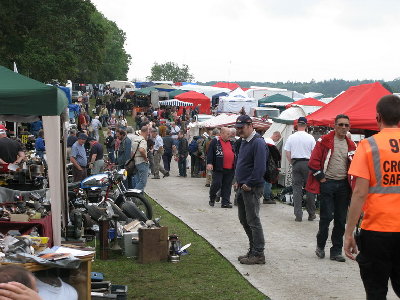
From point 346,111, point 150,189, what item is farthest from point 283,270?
point 150,189

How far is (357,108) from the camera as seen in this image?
15.4m

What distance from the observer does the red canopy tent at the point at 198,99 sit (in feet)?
159

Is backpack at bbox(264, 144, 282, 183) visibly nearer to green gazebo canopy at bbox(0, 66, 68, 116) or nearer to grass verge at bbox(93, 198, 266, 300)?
grass verge at bbox(93, 198, 266, 300)

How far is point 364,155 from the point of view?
567cm

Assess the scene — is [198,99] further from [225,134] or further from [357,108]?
[357,108]

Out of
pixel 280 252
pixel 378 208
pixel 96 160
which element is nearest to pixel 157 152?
pixel 96 160

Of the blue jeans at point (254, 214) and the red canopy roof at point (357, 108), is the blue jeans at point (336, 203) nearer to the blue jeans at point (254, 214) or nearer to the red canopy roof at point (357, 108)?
the blue jeans at point (254, 214)

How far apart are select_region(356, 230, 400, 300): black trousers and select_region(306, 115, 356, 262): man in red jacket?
4.16 m

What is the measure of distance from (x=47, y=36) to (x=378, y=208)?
133 ft

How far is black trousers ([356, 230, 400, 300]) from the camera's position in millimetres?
5559

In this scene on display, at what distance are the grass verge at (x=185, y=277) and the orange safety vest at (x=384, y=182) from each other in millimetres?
2593

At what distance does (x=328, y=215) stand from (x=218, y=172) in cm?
654

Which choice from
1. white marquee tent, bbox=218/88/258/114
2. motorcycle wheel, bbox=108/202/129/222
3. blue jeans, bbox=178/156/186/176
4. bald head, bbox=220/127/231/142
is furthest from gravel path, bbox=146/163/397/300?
white marquee tent, bbox=218/88/258/114

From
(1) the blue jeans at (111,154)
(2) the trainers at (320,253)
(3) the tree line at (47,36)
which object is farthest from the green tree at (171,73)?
(2) the trainers at (320,253)
